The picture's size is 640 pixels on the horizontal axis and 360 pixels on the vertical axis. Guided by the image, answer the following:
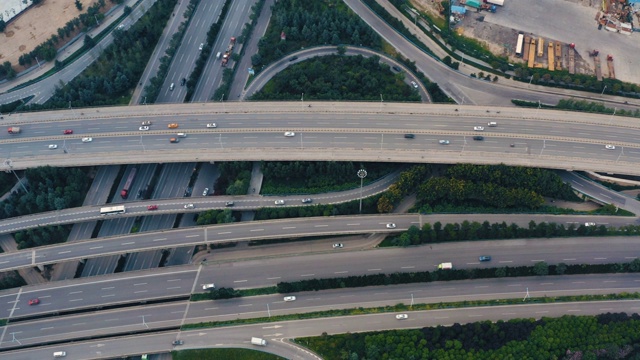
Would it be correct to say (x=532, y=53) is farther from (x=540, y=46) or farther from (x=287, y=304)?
(x=287, y=304)

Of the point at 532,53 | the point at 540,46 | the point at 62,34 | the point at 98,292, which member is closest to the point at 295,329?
the point at 98,292

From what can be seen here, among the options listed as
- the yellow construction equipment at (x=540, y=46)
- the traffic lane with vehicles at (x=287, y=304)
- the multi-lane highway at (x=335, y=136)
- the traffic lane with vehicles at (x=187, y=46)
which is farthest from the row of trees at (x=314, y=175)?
the yellow construction equipment at (x=540, y=46)

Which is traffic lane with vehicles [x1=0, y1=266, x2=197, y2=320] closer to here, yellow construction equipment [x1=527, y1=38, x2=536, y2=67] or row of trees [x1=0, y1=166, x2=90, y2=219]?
row of trees [x1=0, y1=166, x2=90, y2=219]

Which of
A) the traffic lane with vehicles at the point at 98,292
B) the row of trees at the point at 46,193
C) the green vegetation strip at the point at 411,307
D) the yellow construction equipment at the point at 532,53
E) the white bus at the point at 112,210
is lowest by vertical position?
the green vegetation strip at the point at 411,307

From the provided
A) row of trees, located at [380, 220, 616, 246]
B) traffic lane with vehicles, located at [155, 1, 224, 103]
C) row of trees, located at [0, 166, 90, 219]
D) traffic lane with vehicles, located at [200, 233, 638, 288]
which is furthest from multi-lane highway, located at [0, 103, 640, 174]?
traffic lane with vehicles, located at [200, 233, 638, 288]

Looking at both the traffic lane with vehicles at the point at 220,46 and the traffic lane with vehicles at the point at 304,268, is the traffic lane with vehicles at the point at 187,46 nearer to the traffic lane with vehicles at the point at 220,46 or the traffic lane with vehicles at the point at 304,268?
the traffic lane with vehicles at the point at 220,46

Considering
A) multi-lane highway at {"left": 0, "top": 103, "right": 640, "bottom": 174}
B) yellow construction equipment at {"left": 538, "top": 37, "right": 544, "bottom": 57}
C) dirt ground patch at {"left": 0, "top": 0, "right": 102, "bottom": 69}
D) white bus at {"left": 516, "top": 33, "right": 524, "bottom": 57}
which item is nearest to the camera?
multi-lane highway at {"left": 0, "top": 103, "right": 640, "bottom": 174}
